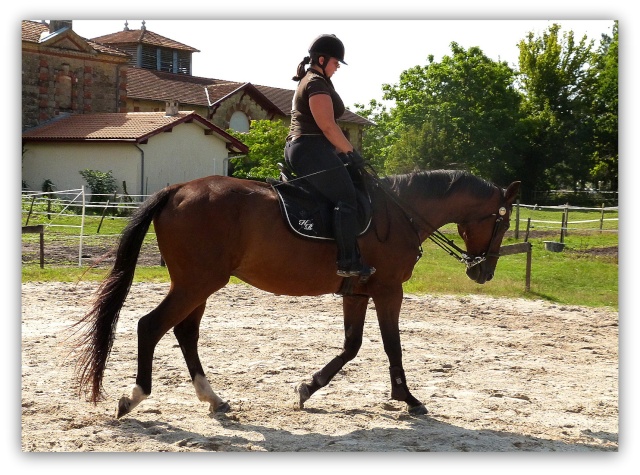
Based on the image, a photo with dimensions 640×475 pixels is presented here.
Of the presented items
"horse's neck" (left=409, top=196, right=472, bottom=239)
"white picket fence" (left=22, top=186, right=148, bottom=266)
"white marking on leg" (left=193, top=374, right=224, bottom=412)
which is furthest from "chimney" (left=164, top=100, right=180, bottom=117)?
"white marking on leg" (left=193, top=374, right=224, bottom=412)

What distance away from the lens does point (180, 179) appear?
19.9 meters

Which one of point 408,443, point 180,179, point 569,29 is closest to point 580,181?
point 569,29

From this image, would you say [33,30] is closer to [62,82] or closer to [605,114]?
[62,82]

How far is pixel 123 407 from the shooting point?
19.6 ft

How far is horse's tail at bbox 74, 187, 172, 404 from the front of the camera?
599 cm

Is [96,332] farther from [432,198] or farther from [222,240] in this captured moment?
[432,198]

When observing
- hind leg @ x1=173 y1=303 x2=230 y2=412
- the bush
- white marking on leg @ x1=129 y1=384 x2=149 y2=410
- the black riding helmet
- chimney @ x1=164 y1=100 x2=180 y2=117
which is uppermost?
chimney @ x1=164 y1=100 x2=180 y2=117

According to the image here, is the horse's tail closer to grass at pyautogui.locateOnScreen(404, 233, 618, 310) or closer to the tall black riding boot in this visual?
the tall black riding boot

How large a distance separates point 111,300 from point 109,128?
367 inches

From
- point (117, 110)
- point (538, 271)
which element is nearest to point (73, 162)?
point (117, 110)

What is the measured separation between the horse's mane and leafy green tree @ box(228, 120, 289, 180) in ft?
54.0

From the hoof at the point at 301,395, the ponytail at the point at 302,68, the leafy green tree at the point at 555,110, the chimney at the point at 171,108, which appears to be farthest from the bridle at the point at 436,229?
the chimney at the point at 171,108

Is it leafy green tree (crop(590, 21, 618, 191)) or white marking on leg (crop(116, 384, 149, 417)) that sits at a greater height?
leafy green tree (crop(590, 21, 618, 191))

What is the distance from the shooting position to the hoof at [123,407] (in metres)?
5.96
